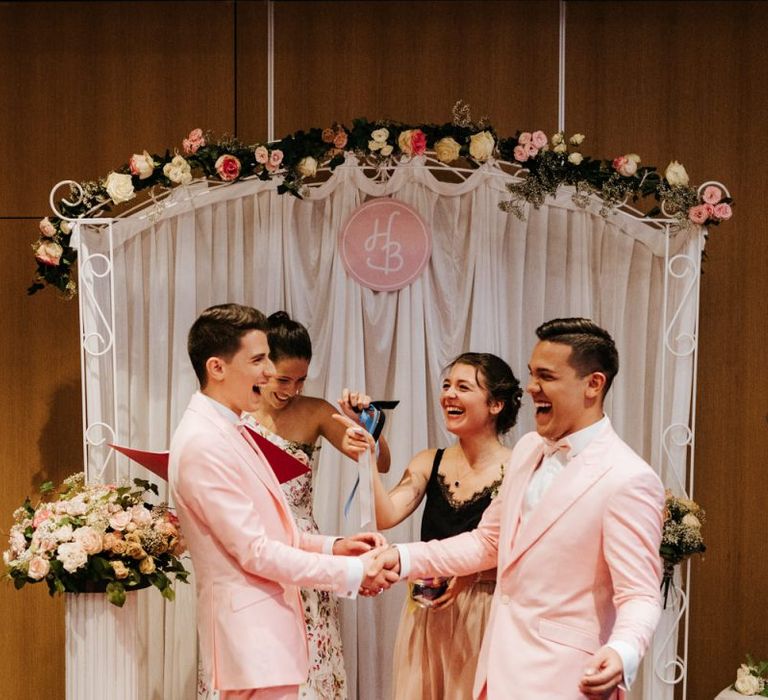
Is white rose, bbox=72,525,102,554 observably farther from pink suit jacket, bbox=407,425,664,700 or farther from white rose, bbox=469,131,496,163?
white rose, bbox=469,131,496,163

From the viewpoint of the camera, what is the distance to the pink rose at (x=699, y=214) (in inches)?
175

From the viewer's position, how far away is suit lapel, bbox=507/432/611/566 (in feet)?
9.69

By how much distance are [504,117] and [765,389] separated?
2.01 m

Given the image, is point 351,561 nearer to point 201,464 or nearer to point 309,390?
point 201,464

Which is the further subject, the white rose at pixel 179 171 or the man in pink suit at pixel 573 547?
the white rose at pixel 179 171

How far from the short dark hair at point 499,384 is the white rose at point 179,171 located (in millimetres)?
1502

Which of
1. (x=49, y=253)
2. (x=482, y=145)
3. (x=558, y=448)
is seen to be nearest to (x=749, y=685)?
(x=558, y=448)

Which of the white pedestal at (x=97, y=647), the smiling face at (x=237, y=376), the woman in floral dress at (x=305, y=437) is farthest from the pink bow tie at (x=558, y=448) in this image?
the white pedestal at (x=97, y=647)

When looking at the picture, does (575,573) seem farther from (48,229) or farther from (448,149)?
(48,229)

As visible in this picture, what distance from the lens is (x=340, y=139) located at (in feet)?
14.8

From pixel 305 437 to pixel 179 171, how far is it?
1.34m

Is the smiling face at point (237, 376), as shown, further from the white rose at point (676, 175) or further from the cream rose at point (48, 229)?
the white rose at point (676, 175)

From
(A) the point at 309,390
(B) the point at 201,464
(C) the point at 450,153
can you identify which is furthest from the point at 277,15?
(B) the point at 201,464

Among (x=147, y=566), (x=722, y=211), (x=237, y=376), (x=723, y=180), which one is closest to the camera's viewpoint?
(x=237, y=376)
